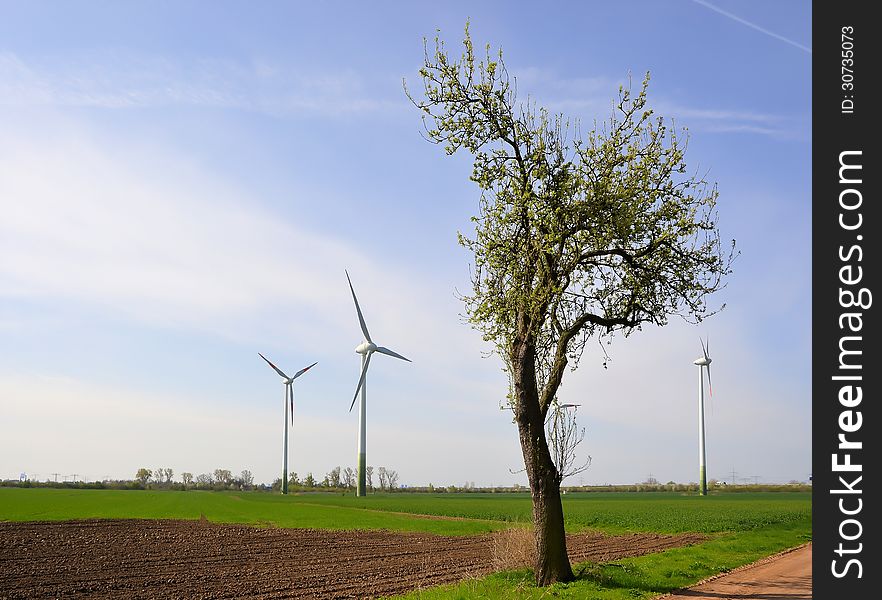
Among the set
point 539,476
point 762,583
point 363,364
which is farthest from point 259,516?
point 762,583

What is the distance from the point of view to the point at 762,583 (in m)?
21.9

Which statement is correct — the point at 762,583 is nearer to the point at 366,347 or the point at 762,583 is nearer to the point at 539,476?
the point at 539,476

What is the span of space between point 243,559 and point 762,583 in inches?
860

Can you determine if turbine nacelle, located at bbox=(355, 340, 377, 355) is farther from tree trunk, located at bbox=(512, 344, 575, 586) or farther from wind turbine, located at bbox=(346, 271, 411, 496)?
tree trunk, located at bbox=(512, 344, 575, 586)

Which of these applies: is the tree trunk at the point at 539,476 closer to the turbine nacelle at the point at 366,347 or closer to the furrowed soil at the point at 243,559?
the furrowed soil at the point at 243,559

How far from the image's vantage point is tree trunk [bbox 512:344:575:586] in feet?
68.2

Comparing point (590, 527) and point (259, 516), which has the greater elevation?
point (590, 527)

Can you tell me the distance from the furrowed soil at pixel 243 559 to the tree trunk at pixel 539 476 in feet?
16.1

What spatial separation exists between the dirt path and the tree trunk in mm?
3067

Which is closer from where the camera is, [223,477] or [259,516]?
[259,516]

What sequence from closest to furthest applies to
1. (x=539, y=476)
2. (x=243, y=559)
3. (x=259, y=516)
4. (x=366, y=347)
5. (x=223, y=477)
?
(x=539, y=476) → (x=243, y=559) → (x=259, y=516) → (x=366, y=347) → (x=223, y=477)
